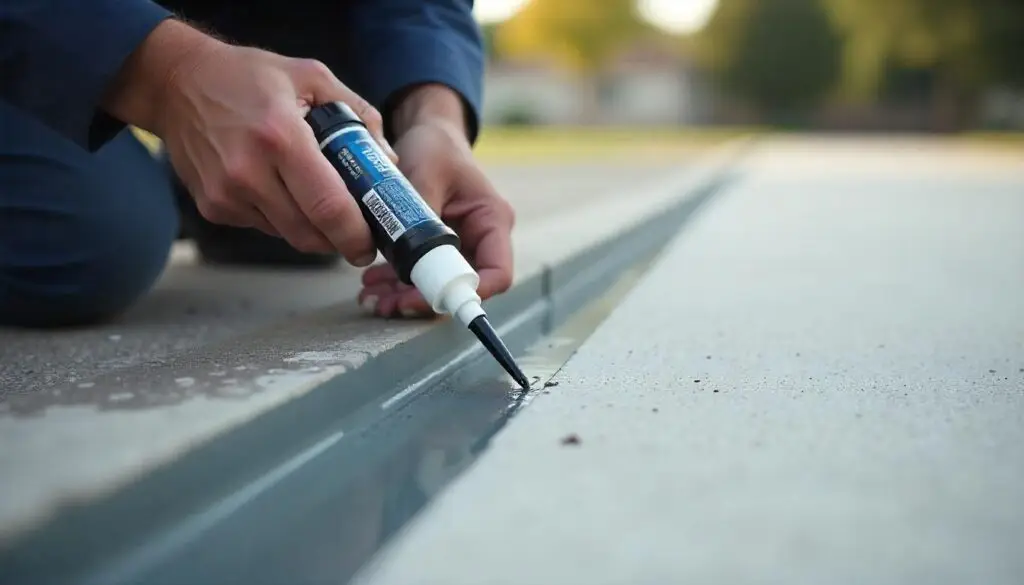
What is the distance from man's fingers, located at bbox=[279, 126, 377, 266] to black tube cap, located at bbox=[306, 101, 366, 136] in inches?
3.9

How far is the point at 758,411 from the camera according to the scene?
60.6 inches

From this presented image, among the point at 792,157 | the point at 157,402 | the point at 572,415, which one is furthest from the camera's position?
the point at 792,157

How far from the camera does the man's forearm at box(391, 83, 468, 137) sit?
Answer: 7.25 feet

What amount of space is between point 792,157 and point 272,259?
11455 millimetres

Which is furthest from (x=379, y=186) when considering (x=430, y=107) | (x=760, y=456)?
(x=760, y=456)

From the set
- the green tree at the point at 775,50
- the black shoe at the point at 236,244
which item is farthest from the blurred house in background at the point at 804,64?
the black shoe at the point at 236,244

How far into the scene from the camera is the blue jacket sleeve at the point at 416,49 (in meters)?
2.30

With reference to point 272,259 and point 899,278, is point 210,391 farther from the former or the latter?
point 899,278

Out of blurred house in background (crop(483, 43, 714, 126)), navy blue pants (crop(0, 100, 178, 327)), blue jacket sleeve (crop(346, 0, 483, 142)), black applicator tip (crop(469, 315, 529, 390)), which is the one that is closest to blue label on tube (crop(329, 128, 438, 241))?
black applicator tip (crop(469, 315, 529, 390))

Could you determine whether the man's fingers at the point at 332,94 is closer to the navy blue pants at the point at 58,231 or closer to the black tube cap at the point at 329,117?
the black tube cap at the point at 329,117

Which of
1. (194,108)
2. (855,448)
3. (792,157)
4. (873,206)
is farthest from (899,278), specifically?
(792,157)

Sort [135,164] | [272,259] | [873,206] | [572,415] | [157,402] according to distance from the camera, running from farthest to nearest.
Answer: [873,206]
[272,259]
[135,164]
[572,415]
[157,402]

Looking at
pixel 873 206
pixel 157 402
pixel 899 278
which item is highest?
pixel 157 402

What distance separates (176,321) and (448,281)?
0.92m
